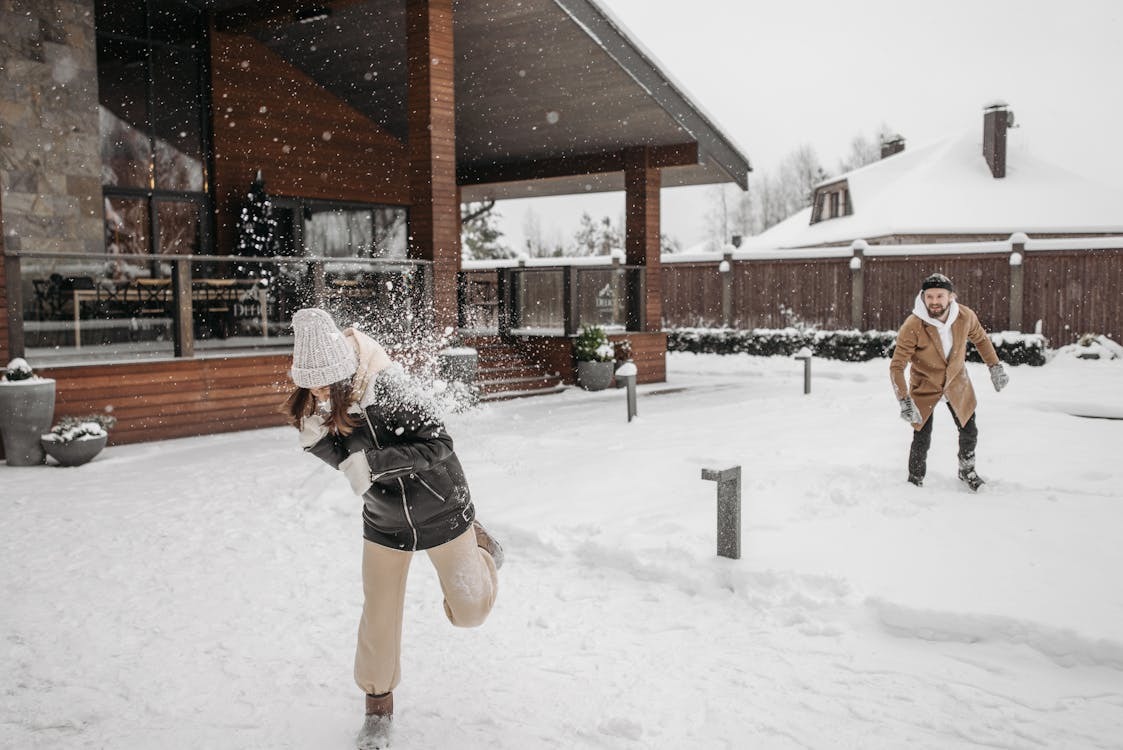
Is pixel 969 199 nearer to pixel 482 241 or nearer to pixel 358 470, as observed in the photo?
pixel 482 241

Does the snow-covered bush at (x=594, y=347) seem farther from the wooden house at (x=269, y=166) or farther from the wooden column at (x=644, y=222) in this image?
the wooden column at (x=644, y=222)

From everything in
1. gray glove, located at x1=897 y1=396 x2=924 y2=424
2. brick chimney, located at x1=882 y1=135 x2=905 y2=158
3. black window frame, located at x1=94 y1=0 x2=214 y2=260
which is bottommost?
gray glove, located at x1=897 y1=396 x2=924 y2=424

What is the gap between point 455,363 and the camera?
10.9 metres

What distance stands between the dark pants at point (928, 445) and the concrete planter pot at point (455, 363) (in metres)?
5.81

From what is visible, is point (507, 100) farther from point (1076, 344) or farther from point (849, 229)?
point (849, 229)

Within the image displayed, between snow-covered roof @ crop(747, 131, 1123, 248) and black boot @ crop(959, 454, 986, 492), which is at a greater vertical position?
snow-covered roof @ crop(747, 131, 1123, 248)

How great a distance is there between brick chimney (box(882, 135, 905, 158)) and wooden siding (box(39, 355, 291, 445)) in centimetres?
3835

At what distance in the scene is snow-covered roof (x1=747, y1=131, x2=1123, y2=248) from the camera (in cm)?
2980

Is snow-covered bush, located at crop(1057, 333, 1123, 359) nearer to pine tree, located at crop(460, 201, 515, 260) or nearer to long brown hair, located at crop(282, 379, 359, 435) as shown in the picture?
long brown hair, located at crop(282, 379, 359, 435)

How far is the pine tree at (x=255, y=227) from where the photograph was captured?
44.8 feet

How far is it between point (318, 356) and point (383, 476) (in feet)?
1.50

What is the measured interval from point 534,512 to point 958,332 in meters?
3.39

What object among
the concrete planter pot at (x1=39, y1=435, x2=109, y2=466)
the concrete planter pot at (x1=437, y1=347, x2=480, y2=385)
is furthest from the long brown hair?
the concrete planter pot at (x1=437, y1=347, x2=480, y2=385)

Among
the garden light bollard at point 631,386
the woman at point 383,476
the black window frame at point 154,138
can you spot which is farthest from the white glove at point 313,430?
the black window frame at point 154,138
